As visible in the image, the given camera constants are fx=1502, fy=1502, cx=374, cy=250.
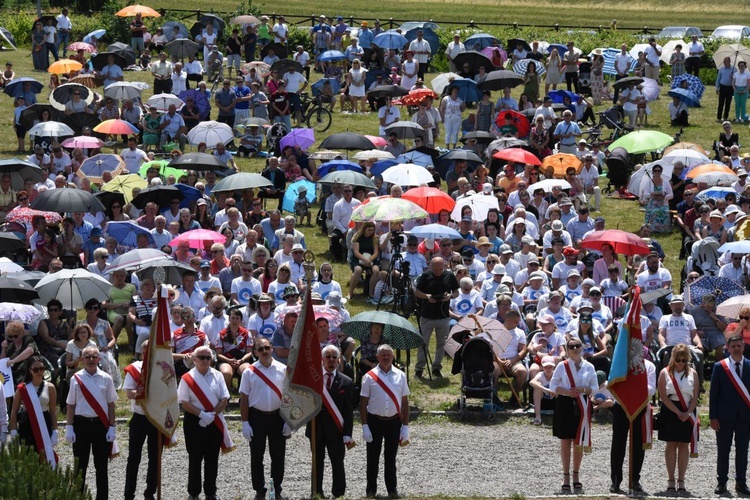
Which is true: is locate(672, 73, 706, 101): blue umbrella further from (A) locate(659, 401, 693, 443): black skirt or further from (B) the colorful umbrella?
(A) locate(659, 401, 693, 443): black skirt

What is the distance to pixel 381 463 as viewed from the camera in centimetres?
1698

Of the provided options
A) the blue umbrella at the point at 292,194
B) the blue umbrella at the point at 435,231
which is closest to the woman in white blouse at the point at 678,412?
the blue umbrella at the point at 435,231

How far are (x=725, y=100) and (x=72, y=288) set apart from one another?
21932mm

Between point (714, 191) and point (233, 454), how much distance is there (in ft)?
38.2

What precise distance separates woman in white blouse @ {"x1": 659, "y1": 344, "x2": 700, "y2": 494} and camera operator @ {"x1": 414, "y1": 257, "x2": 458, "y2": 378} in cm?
499

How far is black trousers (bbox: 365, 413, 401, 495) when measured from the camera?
50.9ft

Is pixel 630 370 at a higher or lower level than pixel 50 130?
lower

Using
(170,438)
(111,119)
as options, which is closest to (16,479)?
(170,438)

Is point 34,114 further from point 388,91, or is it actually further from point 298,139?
point 388,91

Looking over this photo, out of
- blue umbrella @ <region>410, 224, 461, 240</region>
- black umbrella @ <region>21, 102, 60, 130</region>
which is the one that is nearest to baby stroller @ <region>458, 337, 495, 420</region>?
blue umbrella @ <region>410, 224, 461, 240</region>

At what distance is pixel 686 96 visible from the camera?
35844mm

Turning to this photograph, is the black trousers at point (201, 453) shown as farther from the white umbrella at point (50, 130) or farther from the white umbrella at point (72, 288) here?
the white umbrella at point (50, 130)

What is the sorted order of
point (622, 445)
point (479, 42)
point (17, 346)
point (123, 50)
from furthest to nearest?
point (123, 50) → point (479, 42) → point (17, 346) → point (622, 445)

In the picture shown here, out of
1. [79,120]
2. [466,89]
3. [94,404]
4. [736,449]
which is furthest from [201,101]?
[736,449]
